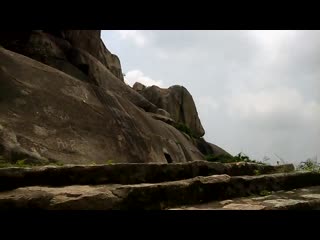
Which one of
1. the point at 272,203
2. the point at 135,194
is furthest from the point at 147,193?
the point at 272,203

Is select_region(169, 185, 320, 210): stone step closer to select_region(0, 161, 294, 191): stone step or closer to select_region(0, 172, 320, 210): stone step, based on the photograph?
select_region(0, 172, 320, 210): stone step

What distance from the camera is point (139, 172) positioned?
4.25 m

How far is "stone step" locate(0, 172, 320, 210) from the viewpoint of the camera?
321cm

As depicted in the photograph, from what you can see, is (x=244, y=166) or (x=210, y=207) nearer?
(x=210, y=207)

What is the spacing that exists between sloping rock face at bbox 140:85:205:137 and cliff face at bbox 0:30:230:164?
33.6 ft

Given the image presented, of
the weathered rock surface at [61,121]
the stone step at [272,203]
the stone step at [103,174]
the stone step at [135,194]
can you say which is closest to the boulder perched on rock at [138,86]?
the weathered rock surface at [61,121]

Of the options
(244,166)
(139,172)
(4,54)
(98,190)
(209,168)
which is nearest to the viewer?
(98,190)

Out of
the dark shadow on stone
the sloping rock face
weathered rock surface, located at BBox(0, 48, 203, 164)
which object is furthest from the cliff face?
the sloping rock face

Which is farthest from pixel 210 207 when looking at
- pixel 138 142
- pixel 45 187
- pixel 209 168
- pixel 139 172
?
pixel 138 142

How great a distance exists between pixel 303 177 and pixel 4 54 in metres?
7.11

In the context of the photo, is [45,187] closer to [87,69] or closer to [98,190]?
[98,190]

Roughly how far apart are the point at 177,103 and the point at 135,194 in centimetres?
2196
